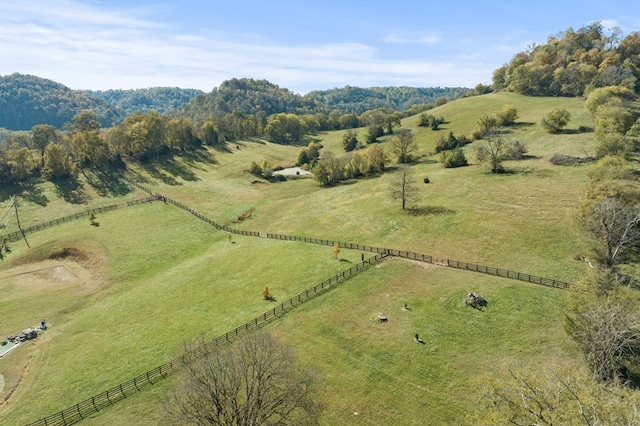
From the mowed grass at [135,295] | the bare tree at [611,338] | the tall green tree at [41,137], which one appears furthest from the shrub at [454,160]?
the tall green tree at [41,137]

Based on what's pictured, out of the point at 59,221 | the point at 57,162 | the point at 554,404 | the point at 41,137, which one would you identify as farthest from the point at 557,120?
the point at 41,137

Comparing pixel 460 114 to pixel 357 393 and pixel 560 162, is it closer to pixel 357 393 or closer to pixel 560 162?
pixel 560 162

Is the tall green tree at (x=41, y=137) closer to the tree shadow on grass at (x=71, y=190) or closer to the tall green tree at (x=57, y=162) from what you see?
the tall green tree at (x=57, y=162)

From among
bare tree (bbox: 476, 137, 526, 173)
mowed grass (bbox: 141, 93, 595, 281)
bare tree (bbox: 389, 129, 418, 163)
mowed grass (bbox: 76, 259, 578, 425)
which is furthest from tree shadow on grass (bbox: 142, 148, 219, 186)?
mowed grass (bbox: 76, 259, 578, 425)

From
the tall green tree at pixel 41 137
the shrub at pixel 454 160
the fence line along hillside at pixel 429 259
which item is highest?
the tall green tree at pixel 41 137

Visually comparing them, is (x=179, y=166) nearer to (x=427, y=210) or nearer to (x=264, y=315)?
(x=427, y=210)

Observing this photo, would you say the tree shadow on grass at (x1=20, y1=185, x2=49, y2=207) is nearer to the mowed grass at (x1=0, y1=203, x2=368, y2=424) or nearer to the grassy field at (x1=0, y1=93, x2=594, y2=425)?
the grassy field at (x1=0, y1=93, x2=594, y2=425)
